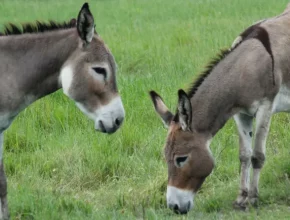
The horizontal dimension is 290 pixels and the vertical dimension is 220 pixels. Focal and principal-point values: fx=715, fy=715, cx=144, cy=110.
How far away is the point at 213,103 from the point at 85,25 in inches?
56.4

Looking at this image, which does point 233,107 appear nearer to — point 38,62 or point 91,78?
point 91,78

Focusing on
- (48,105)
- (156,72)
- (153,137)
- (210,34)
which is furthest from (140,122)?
(210,34)

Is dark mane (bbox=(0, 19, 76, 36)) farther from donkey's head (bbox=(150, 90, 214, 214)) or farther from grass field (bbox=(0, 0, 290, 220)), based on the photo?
grass field (bbox=(0, 0, 290, 220))

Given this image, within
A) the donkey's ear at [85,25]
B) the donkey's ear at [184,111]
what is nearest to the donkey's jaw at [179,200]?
the donkey's ear at [184,111]

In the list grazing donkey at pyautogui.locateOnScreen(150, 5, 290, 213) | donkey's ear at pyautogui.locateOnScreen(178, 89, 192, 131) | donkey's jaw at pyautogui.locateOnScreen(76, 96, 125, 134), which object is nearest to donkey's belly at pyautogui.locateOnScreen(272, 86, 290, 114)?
grazing donkey at pyautogui.locateOnScreen(150, 5, 290, 213)

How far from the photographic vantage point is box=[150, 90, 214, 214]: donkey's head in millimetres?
5977

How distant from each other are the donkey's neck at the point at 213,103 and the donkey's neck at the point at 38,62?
1.28 metres

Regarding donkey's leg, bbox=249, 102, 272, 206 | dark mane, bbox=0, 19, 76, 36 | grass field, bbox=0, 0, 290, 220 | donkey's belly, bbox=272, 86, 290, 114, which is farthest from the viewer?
donkey's belly, bbox=272, 86, 290, 114

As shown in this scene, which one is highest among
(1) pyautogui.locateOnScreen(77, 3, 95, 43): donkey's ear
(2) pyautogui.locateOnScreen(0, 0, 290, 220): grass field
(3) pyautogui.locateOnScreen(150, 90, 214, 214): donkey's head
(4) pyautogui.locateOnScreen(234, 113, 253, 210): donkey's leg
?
(1) pyautogui.locateOnScreen(77, 3, 95, 43): donkey's ear

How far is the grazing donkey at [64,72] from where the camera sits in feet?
18.9

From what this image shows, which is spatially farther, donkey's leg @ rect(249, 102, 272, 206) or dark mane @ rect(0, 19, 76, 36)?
donkey's leg @ rect(249, 102, 272, 206)

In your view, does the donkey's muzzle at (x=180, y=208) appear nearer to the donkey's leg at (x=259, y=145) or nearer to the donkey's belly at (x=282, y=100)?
the donkey's leg at (x=259, y=145)

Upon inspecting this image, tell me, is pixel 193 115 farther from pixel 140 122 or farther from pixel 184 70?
pixel 184 70

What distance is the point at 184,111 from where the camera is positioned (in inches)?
238
